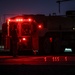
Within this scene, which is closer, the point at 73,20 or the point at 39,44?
the point at 39,44

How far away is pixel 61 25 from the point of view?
3791cm

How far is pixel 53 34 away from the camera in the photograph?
37.0 meters

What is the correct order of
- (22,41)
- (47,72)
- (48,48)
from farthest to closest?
(48,48) → (22,41) → (47,72)

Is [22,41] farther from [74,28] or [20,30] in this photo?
[74,28]

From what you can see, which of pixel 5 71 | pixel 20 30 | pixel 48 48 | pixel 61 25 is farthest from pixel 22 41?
pixel 5 71

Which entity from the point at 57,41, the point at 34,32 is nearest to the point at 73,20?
the point at 57,41

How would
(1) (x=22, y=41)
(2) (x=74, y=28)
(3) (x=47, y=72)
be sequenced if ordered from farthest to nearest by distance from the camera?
(2) (x=74, y=28), (1) (x=22, y=41), (3) (x=47, y=72)

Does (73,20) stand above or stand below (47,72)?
above

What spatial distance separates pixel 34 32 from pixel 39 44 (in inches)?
92.5

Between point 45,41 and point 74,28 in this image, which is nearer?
point 45,41

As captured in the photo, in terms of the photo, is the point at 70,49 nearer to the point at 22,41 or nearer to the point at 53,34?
the point at 53,34

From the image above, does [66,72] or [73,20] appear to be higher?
[73,20]

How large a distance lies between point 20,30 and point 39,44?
2.70 meters

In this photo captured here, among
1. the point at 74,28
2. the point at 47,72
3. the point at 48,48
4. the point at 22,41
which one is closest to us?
the point at 47,72
